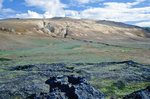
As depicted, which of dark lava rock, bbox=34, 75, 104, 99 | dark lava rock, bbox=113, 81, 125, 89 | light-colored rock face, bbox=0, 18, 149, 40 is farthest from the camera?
light-colored rock face, bbox=0, 18, 149, 40

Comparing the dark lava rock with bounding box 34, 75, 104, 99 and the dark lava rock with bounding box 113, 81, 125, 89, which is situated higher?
the dark lava rock with bounding box 34, 75, 104, 99

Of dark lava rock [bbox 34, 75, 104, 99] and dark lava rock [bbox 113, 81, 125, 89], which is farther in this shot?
dark lava rock [bbox 113, 81, 125, 89]

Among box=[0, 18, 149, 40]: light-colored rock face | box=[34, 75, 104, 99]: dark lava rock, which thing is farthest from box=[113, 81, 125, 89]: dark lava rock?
box=[0, 18, 149, 40]: light-colored rock face

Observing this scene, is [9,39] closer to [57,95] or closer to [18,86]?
[18,86]

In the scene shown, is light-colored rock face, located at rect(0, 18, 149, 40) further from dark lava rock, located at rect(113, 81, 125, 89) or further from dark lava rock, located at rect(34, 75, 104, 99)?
dark lava rock, located at rect(34, 75, 104, 99)

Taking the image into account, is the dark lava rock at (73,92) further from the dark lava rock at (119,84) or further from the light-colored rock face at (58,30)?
the light-colored rock face at (58,30)

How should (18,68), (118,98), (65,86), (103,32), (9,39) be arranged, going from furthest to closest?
(103,32) < (9,39) < (18,68) < (118,98) < (65,86)

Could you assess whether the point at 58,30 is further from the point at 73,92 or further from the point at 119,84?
the point at 73,92

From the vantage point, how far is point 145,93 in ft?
30.5

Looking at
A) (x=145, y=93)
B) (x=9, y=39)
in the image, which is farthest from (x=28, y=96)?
(x=9, y=39)

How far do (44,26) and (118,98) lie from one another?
268ft

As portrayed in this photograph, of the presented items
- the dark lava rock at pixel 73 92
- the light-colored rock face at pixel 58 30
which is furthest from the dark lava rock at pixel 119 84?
the light-colored rock face at pixel 58 30

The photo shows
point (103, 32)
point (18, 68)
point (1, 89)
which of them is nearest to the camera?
point (1, 89)

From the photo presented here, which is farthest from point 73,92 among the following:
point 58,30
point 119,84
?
point 58,30
